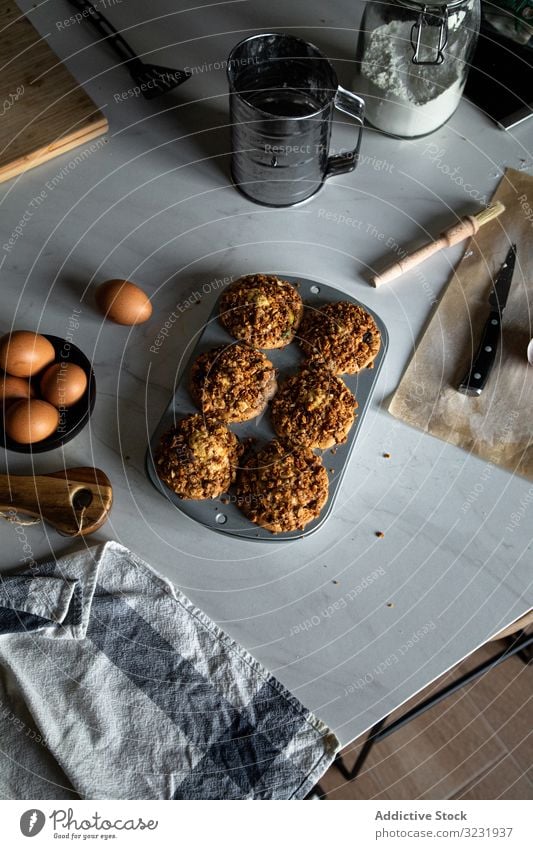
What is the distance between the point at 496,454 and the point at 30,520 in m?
0.51

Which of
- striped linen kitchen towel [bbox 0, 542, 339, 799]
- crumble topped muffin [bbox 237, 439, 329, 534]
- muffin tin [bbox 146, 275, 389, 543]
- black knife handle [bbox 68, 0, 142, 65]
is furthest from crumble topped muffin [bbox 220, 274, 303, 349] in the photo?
black knife handle [bbox 68, 0, 142, 65]

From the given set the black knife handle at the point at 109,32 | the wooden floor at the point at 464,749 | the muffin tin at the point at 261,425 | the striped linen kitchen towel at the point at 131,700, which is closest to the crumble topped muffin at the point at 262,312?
the muffin tin at the point at 261,425

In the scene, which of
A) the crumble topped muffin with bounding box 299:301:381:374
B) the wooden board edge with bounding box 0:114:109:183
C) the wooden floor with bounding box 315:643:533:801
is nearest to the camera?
the crumble topped muffin with bounding box 299:301:381:374

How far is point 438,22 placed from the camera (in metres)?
0.87

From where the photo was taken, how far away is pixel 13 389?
77cm

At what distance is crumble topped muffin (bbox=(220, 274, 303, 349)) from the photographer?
0.82 metres

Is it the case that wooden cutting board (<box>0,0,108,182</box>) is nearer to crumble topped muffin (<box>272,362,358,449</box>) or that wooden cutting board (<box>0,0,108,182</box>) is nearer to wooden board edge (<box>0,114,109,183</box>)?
wooden board edge (<box>0,114,109,183</box>)

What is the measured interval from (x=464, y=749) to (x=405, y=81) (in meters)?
0.94

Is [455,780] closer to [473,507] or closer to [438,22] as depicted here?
[473,507]

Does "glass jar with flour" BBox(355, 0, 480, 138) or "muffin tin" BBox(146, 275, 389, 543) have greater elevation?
"glass jar with flour" BBox(355, 0, 480, 138)

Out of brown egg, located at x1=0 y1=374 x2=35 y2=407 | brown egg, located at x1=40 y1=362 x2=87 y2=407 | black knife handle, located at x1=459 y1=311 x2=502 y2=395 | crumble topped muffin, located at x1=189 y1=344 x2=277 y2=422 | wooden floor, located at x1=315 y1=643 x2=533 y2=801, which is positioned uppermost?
black knife handle, located at x1=459 y1=311 x2=502 y2=395

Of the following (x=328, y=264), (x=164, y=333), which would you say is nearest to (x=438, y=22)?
(x=328, y=264)

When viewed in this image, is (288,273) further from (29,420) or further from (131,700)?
(131,700)

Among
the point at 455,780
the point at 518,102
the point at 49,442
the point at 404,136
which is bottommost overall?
the point at 455,780
